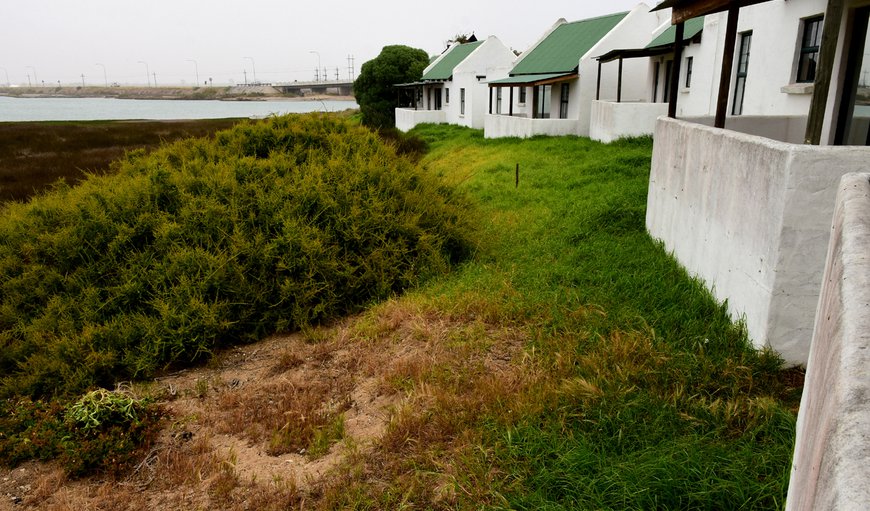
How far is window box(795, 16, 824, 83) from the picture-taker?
422 inches

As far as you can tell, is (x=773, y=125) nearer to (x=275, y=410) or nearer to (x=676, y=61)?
(x=676, y=61)

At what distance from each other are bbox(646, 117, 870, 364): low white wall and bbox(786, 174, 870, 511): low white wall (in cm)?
236

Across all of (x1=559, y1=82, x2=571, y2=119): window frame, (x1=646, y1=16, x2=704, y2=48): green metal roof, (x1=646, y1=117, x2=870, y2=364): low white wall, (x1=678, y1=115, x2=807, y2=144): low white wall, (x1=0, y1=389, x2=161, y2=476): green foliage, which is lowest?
(x1=0, y1=389, x2=161, y2=476): green foliage

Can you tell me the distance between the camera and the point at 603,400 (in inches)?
173

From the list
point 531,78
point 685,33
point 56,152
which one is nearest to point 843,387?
point 685,33

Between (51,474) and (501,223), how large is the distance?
299 inches

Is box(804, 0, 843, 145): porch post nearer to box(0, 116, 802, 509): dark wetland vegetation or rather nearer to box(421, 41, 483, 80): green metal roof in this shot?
box(0, 116, 802, 509): dark wetland vegetation

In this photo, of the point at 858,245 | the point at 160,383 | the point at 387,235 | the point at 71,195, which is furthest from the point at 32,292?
the point at 858,245

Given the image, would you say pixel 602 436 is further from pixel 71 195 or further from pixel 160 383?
pixel 71 195

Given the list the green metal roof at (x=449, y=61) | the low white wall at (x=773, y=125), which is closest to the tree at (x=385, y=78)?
the green metal roof at (x=449, y=61)

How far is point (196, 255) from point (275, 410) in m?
3.00

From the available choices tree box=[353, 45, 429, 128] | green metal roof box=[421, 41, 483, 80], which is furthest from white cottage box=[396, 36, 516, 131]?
tree box=[353, 45, 429, 128]

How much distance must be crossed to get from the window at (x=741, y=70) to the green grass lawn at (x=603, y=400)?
7.49 metres

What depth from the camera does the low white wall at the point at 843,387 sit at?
3.86 feet
